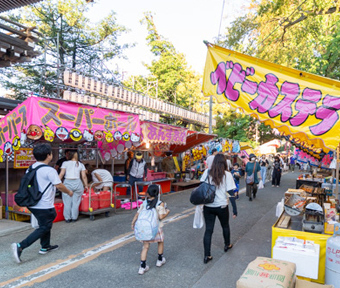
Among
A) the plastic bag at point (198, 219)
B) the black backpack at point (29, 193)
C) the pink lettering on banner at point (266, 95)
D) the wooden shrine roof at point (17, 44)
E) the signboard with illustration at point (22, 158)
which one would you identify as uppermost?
the wooden shrine roof at point (17, 44)

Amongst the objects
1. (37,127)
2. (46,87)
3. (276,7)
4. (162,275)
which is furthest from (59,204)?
(46,87)

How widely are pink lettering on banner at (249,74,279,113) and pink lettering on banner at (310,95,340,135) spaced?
0.66 meters

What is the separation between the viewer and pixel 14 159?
768 centimetres

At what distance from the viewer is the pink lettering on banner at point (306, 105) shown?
12.4 ft

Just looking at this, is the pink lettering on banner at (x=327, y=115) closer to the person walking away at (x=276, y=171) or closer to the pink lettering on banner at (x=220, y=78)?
the pink lettering on banner at (x=220, y=78)

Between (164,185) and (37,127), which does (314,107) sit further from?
(164,185)

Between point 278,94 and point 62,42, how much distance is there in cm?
2177

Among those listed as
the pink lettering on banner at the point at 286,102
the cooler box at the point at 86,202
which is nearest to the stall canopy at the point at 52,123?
the cooler box at the point at 86,202

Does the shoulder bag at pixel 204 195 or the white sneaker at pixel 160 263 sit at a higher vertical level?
the shoulder bag at pixel 204 195

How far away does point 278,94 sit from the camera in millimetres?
4082

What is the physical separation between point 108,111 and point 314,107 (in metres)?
6.14

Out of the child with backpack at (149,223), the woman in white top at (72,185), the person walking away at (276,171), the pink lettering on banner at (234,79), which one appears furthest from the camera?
the person walking away at (276,171)

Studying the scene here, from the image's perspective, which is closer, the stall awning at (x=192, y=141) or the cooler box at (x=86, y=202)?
the cooler box at (x=86, y=202)

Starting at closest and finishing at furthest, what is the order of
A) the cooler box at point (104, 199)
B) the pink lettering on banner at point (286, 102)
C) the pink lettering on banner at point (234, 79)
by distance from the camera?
the pink lettering on banner at point (286, 102) → the pink lettering on banner at point (234, 79) → the cooler box at point (104, 199)
